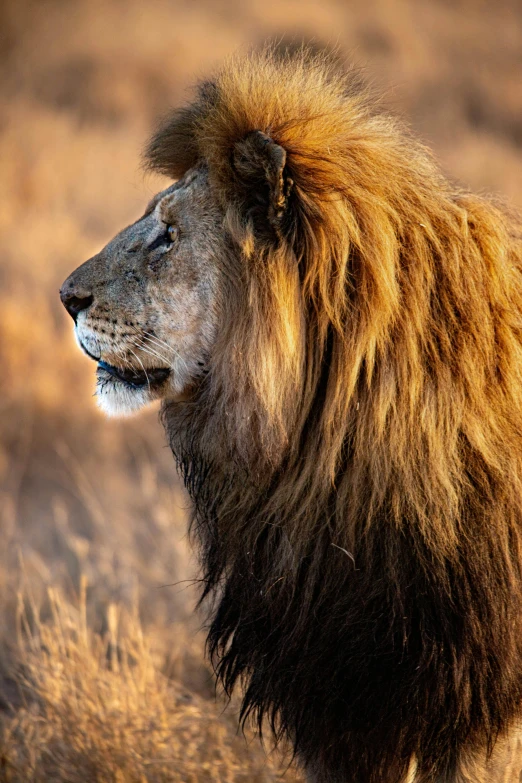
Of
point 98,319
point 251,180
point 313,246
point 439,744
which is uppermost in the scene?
point 251,180

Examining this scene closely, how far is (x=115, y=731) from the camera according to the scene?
3.52 metres

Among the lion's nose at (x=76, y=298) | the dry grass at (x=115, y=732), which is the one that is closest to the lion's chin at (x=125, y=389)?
the lion's nose at (x=76, y=298)

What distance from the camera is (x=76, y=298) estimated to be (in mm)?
2812

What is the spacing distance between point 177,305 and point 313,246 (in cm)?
47

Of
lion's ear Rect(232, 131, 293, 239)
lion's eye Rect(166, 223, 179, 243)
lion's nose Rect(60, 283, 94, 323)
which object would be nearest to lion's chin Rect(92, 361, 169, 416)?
lion's nose Rect(60, 283, 94, 323)

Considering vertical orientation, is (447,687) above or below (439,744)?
above

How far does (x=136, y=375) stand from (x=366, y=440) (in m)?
0.80

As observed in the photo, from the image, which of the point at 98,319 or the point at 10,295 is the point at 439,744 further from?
the point at 10,295

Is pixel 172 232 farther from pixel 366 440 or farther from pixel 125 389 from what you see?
pixel 366 440

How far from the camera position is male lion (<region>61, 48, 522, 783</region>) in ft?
7.63

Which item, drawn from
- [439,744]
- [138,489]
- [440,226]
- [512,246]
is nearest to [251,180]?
[440,226]

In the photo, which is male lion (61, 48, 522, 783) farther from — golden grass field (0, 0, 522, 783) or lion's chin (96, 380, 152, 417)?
golden grass field (0, 0, 522, 783)

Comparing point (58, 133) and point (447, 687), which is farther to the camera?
point (58, 133)

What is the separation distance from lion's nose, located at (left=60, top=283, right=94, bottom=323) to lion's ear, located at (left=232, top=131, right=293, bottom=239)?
1.97 ft
